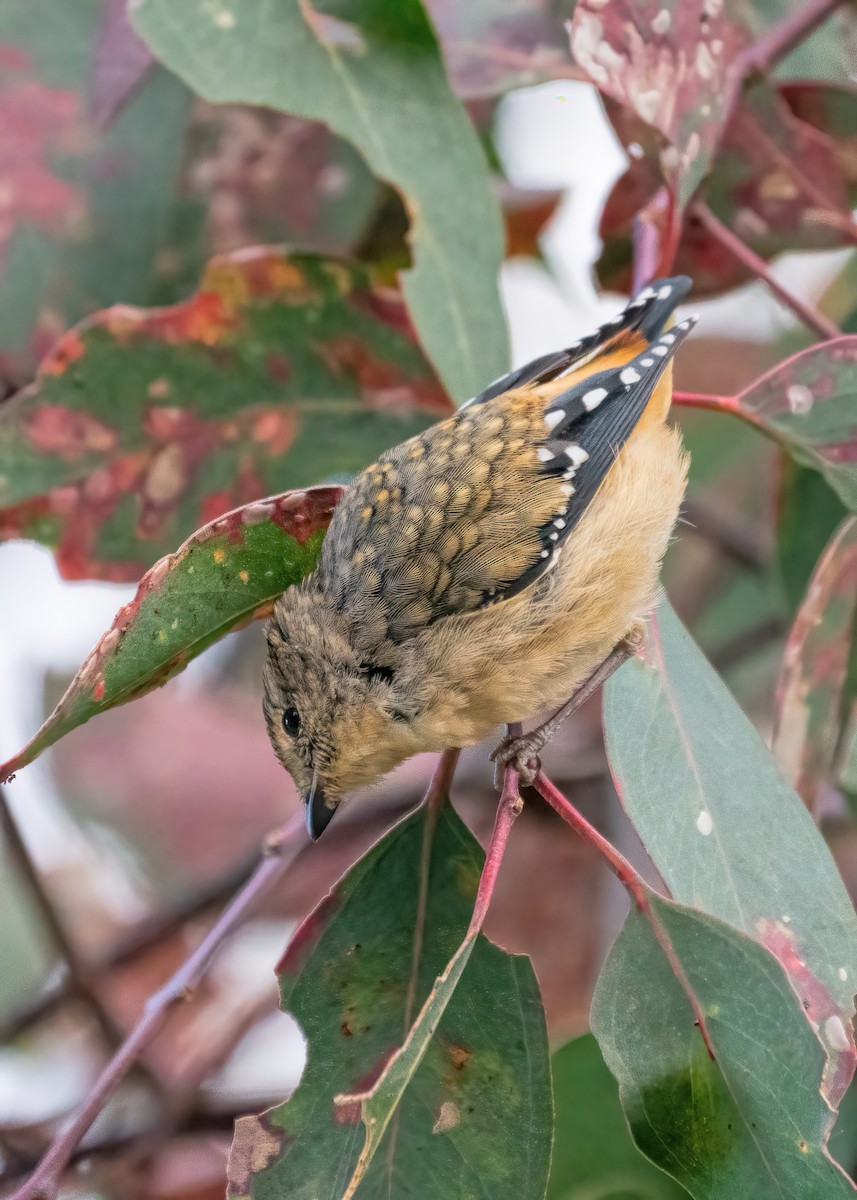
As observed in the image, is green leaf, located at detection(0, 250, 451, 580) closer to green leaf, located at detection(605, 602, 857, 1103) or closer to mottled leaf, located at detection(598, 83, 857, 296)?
mottled leaf, located at detection(598, 83, 857, 296)

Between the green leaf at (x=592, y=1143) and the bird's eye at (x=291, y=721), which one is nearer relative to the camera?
the green leaf at (x=592, y=1143)

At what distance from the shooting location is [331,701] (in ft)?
5.02

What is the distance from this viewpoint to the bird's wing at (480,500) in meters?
1.51

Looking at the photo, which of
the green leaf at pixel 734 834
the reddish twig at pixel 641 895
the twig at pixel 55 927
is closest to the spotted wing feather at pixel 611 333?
the green leaf at pixel 734 834

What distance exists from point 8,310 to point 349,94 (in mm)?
515

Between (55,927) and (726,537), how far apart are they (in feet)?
3.95

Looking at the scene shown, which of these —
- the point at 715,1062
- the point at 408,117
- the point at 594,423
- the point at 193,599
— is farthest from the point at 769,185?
the point at 715,1062

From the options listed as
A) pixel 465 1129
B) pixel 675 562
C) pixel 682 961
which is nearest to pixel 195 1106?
pixel 465 1129

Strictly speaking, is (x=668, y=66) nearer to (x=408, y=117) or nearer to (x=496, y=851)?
(x=408, y=117)

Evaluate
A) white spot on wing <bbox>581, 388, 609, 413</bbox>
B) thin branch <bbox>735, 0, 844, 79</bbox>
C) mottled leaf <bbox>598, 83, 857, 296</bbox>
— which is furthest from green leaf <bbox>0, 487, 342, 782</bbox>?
thin branch <bbox>735, 0, 844, 79</bbox>

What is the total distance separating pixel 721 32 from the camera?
148 centimetres

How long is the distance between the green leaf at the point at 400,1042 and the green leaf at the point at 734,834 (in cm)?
19

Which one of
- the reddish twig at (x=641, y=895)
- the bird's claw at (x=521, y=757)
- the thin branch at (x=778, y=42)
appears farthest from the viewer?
the thin branch at (x=778, y=42)

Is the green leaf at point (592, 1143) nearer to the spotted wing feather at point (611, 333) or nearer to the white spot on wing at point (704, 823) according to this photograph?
the white spot on wing at point (704, 823)
